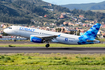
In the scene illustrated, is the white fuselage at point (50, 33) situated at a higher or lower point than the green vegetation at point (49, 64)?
higher

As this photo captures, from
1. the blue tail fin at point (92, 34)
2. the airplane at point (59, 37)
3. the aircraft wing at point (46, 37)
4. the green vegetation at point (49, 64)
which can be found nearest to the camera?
the green vegetation at point (49, 64)

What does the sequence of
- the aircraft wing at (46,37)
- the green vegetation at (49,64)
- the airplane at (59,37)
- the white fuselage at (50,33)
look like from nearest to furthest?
the green vegetation at (49,64) → the aircraft wing at (46,37) → the airplane at (59,37) → the white fuselage at (50,33)

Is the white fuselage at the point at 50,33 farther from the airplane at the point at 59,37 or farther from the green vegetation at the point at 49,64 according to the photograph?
the green vegetation at the point at 49,64

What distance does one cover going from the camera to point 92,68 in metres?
22.6

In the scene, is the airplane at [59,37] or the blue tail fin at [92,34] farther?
the blue tail fin at [92,34]

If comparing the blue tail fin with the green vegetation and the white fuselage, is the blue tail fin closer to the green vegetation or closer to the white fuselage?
the white fuselage

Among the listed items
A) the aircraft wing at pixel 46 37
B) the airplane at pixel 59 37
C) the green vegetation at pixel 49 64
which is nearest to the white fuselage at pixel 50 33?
the airplane at pixel 59 37

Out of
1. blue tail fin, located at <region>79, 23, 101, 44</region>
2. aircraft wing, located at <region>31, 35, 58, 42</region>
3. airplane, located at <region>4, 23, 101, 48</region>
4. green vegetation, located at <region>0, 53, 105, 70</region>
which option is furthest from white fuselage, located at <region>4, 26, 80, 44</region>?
green vegetation, located at <region>0, 53, 105, 70</region>

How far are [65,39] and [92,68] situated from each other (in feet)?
80.7

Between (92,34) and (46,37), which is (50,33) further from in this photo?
(92,34)

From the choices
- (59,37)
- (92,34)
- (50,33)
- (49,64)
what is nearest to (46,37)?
(50,33)

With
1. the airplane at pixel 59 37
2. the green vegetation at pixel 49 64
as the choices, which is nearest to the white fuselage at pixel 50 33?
the airplane at pixel 59 37

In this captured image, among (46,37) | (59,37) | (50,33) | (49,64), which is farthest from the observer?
(50,33)

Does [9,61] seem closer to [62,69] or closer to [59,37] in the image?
[62,69]
